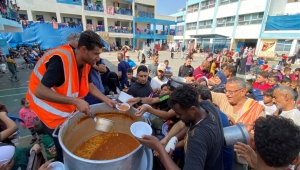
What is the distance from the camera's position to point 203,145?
45.4 inches

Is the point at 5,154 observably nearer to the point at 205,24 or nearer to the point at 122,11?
the point at 122,11

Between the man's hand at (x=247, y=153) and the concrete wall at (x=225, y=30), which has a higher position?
the concrete wall at (x=225, y=30)

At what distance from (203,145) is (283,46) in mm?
26808

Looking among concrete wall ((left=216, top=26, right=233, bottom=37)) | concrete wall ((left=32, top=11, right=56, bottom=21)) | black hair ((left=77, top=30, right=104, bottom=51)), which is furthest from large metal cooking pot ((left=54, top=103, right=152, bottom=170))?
concrete wall ((left=216, top=26, right=233, bottom=37))

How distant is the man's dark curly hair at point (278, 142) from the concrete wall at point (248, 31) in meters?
26.9

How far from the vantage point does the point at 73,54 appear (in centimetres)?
157

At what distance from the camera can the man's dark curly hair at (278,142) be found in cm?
97

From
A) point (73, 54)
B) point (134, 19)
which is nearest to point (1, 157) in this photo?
point (73, 54)

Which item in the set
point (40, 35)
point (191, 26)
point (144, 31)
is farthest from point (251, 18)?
point (40, 35)

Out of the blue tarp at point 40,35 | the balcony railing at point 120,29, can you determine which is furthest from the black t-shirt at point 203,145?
the balcony railing at point 120,29

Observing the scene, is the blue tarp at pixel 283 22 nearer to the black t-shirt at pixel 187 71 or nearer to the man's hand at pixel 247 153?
the black t-shirt at pixel 187 71

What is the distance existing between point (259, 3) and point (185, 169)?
2830 centimetres

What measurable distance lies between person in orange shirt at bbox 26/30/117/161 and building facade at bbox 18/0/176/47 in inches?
1028

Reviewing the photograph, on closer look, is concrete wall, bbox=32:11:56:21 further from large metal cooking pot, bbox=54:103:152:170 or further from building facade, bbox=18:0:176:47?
large metal cooking pot, bbox=54:103:152:170
